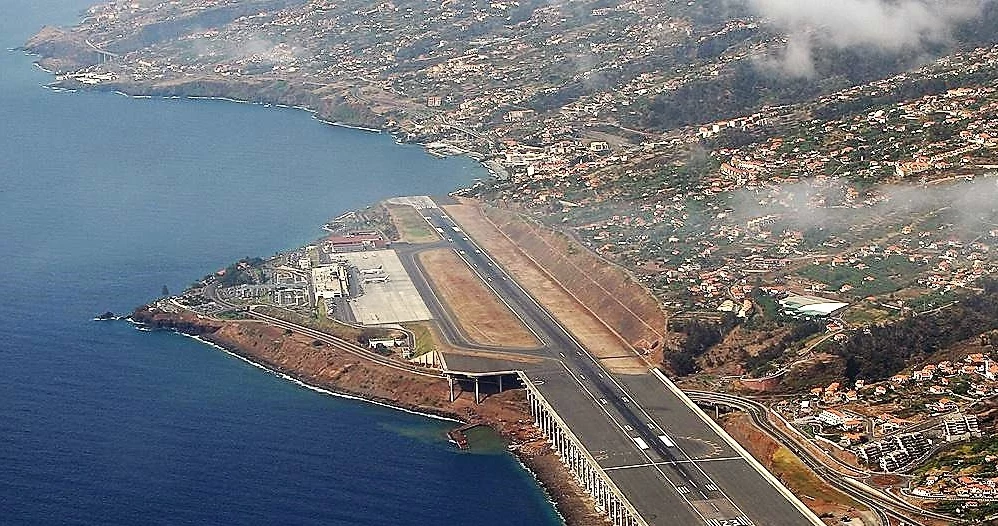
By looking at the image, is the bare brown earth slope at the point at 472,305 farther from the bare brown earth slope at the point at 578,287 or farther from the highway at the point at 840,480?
the highway at the point at 840,480

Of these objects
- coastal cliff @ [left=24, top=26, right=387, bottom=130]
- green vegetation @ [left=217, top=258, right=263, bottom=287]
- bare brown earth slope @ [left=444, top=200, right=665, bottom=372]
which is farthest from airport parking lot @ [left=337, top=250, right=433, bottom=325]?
coastal cliff @ [left=24, top=26, right=387, bottom=130]

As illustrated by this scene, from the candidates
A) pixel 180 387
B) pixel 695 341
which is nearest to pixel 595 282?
pixel 695 341

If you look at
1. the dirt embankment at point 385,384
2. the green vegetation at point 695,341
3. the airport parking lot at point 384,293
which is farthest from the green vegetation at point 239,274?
the green vegetation at point 695,341

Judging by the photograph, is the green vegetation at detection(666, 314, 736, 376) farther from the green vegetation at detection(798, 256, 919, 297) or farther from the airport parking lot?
the airport parking lot

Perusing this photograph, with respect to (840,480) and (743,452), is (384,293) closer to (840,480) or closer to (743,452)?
(743,452)

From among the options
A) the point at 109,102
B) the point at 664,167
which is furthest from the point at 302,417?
the point at 109,102

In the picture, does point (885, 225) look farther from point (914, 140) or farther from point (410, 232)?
point (410, 232)
